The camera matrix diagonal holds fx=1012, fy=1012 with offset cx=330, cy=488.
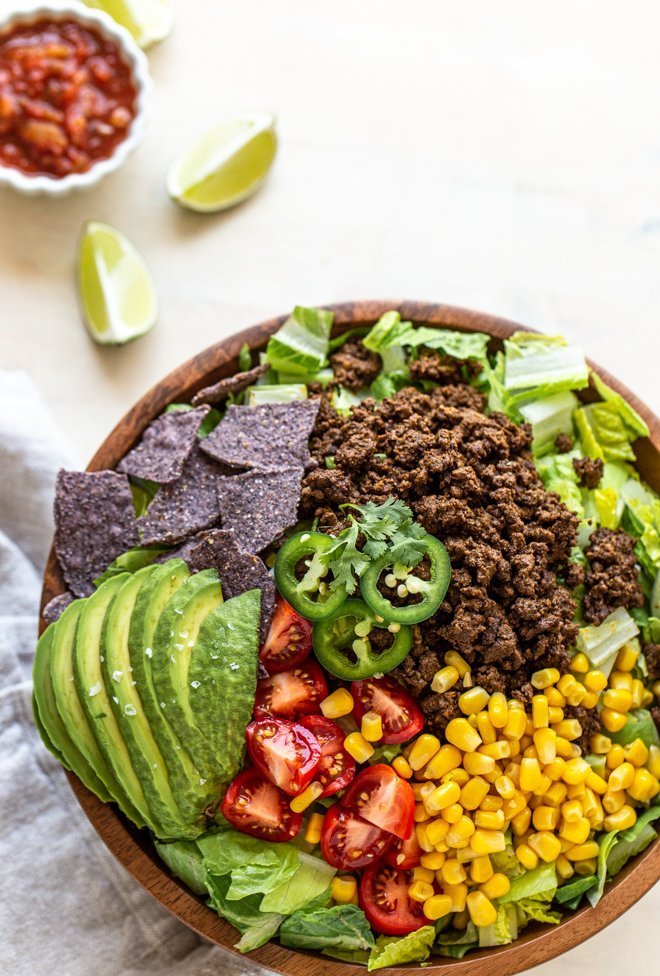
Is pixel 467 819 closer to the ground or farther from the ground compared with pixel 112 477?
closer to the ground

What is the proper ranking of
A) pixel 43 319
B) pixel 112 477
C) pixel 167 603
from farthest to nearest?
1. pixel 43 319
2. pixel 112 477
3. pixel 167 603

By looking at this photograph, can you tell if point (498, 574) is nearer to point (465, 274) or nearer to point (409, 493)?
point (409, 493)

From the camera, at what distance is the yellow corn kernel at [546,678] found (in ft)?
14.1

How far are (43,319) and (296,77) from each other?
2.00m

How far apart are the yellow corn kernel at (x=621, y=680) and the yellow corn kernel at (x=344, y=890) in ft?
4.72

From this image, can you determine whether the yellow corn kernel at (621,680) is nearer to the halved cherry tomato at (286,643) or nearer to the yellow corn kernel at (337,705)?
the yellow corn kernel at (337,705)

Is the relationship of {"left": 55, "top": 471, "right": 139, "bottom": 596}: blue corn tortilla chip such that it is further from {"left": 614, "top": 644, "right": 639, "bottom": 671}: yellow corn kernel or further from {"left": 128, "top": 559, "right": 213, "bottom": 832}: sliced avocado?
{"left": 614, "top": 644, "right": 639, "bottom": 671}: yellow corn kernel

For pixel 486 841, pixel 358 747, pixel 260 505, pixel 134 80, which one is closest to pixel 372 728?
pixel 358 747

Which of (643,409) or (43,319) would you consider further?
(43,319)

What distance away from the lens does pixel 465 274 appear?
5.65 m

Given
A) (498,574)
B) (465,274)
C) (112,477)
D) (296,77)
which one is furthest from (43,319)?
(498,574)

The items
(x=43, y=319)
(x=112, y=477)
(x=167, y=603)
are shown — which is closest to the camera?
(x=167, y=603)

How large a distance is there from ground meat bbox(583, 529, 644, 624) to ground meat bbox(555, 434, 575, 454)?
17.2 inches

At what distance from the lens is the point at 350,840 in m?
4.19
